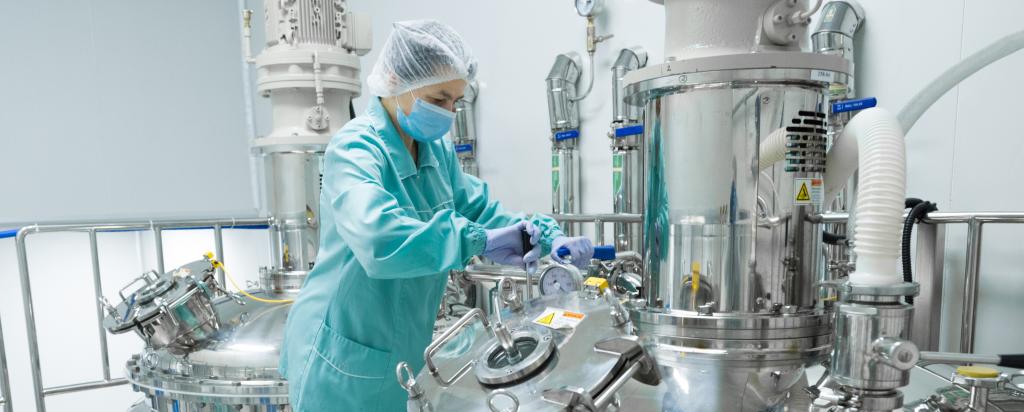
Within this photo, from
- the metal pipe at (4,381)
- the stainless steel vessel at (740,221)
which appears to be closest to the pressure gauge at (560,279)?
the stainless steel vessel at (740,221)

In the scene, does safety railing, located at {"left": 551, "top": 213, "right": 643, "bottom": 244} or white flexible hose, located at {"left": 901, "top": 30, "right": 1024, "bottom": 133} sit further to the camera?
safety railing, located at {"left": 551, "top": 213, "right": 643, "bottom": 244}

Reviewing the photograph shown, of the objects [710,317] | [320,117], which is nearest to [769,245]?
[710,317]

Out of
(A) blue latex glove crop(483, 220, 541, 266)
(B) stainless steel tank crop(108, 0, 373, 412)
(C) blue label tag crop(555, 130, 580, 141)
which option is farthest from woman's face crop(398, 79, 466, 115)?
(C) blue label tag crop(555, 130, 580, 141)

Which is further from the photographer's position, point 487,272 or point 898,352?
point 487,272

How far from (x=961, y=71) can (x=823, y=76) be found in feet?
1.68

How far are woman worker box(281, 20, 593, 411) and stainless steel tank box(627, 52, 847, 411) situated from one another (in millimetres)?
299

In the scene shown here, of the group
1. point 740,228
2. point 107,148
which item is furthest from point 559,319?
point 107,148

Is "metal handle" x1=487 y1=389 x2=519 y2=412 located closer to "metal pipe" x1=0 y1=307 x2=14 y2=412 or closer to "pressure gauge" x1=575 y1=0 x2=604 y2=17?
"pressure gauge" x1=575 y1=0 x2=604 y2=17

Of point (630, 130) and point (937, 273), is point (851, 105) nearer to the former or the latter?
point (937, 273)

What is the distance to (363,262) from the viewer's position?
0.96 m

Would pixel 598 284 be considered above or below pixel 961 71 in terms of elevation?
below

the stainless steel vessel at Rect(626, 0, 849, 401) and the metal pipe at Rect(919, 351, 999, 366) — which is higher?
the stainless steel vessel at Rect(626, 0, 849, 401)

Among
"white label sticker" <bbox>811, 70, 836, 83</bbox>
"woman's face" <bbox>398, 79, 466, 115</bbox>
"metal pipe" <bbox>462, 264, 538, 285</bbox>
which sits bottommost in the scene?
"metal pipe" <bbox>462, 264, 538, 285</bbox>

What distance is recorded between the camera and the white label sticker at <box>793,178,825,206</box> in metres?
0.81
